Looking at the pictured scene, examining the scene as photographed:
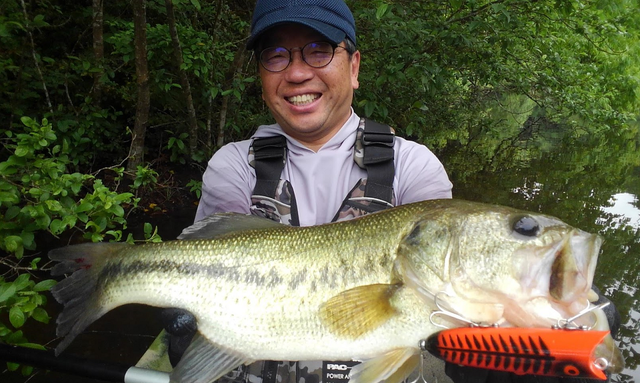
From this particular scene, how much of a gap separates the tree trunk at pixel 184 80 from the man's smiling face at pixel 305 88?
311 cm

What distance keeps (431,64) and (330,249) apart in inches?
161

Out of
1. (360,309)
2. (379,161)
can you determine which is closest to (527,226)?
(360,309)

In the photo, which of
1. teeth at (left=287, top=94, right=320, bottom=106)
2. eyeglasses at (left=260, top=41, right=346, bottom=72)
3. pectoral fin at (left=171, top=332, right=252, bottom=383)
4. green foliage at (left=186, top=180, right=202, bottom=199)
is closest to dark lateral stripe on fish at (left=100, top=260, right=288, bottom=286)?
pectoral fin at (left=171, top=332, right=252, bottom=383)

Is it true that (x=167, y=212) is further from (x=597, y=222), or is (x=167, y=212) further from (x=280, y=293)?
(x=597, y=222)

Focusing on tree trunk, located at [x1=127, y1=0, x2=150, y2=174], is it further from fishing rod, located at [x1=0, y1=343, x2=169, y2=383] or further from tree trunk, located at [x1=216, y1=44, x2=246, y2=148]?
fishing rod, located at [x1=0, y1=343, x2=169, y2=383]

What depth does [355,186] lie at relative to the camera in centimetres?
235

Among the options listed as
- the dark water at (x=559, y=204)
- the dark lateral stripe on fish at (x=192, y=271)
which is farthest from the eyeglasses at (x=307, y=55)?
the dark water at (x=559, y=204)

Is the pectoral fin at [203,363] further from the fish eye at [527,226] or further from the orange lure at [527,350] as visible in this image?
the fish eye at [527,226]

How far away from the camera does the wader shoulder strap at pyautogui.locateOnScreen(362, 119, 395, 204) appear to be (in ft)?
7.57

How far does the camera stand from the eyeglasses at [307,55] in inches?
95.7

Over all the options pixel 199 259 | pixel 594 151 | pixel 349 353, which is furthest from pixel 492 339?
pixel 594 151

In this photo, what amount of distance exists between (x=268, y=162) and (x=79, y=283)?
117 centimetres

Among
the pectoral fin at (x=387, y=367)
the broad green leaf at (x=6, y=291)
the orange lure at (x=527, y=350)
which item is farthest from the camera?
the broad green leaf at (x=6, y=291)

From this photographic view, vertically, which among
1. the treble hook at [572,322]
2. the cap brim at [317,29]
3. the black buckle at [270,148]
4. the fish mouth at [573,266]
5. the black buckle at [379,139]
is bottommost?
the treble hook at [572,322]
